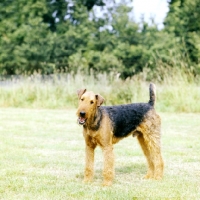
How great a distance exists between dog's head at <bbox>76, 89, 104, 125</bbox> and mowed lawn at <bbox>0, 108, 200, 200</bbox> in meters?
0.69

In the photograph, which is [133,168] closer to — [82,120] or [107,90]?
[82,120]

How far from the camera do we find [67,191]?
12.9 feet

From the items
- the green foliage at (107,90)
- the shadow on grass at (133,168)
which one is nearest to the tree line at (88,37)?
the green foliage at (107,90)

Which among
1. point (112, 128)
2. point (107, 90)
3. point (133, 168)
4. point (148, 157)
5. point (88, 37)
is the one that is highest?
point (88, 37)

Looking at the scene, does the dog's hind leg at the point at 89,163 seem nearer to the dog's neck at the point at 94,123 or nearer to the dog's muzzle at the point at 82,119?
the dog's neck at the point at 94,123

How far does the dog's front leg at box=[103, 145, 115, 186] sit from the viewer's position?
4.26m

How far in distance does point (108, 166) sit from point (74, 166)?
937 mm

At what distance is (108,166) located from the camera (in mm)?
4305

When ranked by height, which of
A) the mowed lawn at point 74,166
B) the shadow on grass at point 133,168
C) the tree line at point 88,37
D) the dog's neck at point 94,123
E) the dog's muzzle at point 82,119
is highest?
the tree line at point 88,37

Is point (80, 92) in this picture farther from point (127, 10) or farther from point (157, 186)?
point (127, 10)

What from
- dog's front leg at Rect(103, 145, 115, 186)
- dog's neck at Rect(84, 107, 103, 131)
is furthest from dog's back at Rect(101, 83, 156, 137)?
dog's front leg at Rect(103, 145, 115, 186)

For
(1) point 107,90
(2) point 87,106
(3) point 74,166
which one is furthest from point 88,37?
(2) point 87,106

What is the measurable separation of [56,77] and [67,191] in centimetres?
952

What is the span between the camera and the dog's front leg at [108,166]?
4.26m
